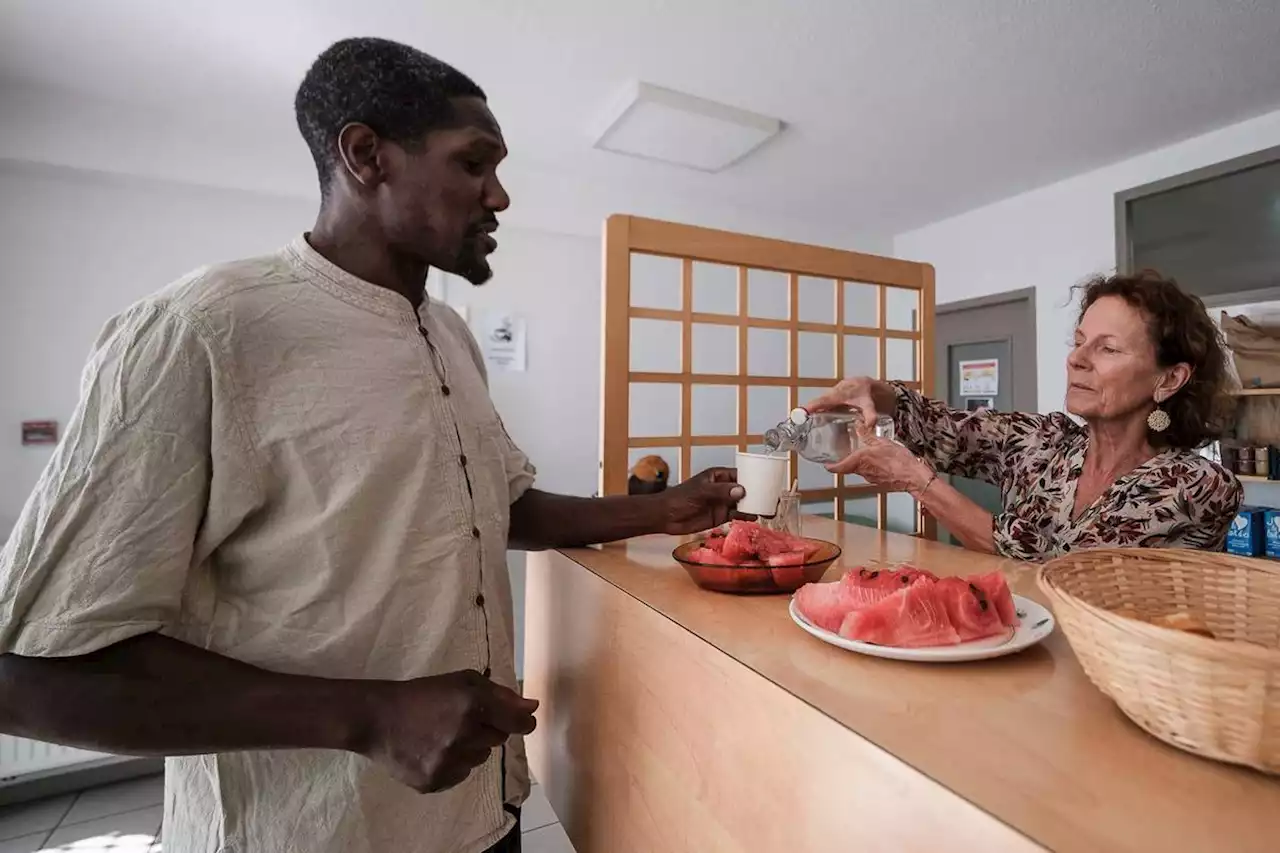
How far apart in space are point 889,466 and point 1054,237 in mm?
2586

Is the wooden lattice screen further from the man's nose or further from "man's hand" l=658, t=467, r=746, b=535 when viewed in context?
the man's nose

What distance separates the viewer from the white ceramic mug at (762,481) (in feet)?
3.14

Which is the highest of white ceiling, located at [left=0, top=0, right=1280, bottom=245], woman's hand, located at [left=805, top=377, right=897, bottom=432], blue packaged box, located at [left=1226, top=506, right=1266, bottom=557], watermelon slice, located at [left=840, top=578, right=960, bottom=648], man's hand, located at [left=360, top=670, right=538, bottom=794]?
white ceiling, located at [left=0, top=0, right=1280, bottom=245]

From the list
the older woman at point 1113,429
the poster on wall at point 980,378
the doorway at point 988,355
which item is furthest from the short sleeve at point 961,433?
the poster on wall at point 980,378

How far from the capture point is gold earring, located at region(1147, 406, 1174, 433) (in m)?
1.07

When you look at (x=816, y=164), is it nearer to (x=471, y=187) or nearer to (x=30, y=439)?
(x=471, y=187)

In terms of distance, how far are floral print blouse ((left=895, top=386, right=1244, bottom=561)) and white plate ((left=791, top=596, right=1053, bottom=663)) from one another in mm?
487

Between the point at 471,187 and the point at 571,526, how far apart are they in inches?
19.9

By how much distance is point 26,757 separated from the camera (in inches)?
77.7

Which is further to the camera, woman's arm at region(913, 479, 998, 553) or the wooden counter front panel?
woman's arm at region(913, 479, 998, 553)

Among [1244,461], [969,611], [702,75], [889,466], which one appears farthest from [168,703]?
[1244,461]

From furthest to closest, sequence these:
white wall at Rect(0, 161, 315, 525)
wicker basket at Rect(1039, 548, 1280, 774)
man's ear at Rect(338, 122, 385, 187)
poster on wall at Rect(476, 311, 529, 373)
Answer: poster on wall at Rect(476, 311, 529, 373) → white wall at Rect(0, 161, 315, 525) → man's ear at Rect(338, 122, 385, 187) → wicker basket at Rect(1039, 548, 1280, 774)

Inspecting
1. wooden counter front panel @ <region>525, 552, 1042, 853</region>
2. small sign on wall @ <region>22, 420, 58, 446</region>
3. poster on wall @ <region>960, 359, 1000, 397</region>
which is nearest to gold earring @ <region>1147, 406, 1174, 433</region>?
wooden counter front panel @ <region>525, 552, 1042, 853</region>

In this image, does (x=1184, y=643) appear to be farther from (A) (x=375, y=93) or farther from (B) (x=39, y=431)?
(B) (x=39, y=431)
